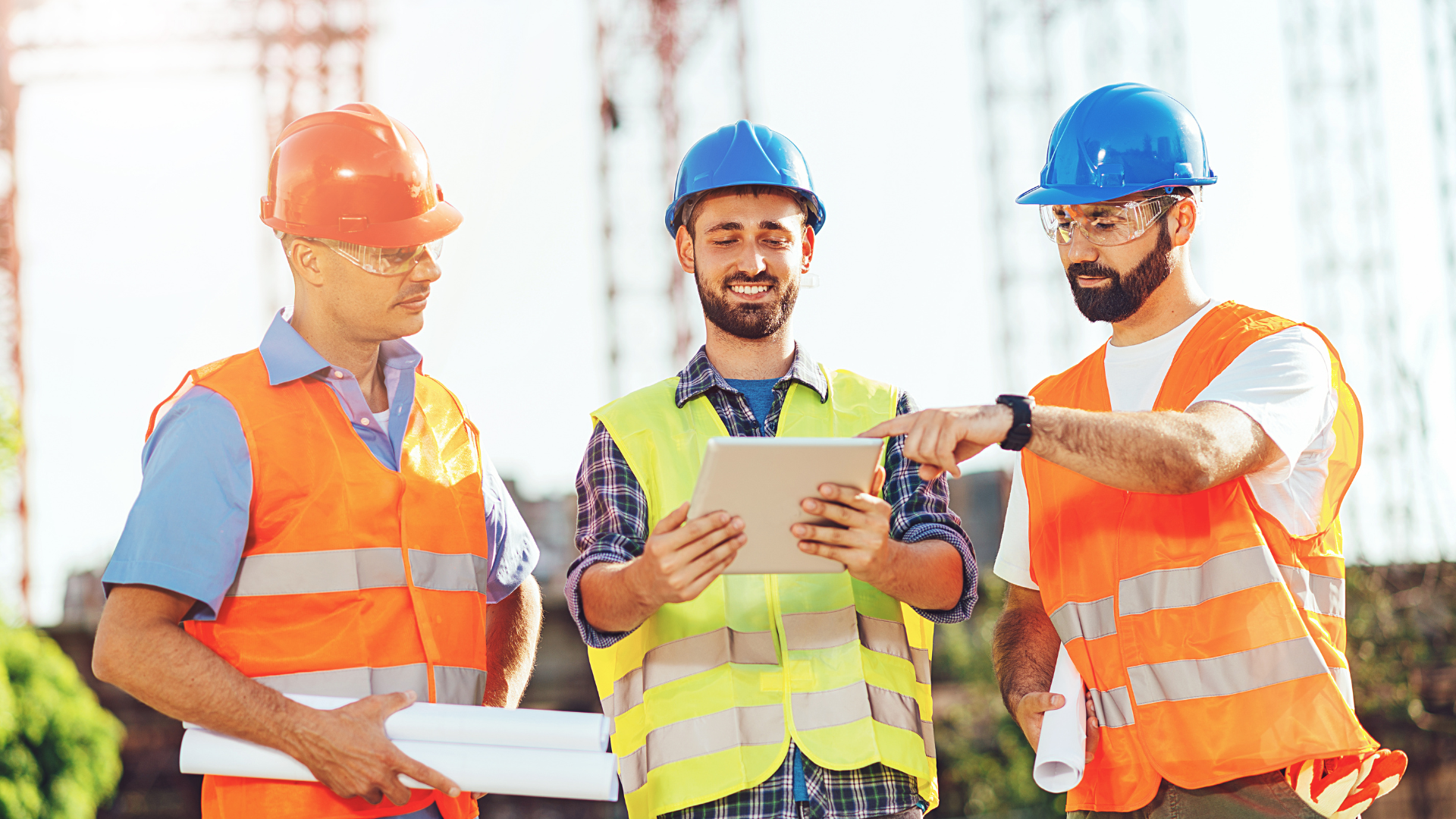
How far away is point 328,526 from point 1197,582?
6.56 ft

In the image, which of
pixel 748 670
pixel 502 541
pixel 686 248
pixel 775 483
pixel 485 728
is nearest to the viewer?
pixel 775 483

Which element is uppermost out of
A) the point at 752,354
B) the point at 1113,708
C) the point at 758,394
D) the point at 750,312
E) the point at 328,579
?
the point at 750,312

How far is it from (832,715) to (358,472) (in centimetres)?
124

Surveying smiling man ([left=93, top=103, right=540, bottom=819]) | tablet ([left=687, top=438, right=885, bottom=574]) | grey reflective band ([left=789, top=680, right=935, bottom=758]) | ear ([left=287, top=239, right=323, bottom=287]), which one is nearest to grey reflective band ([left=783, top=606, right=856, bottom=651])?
grey reflective band ([left=789, top=680, right=935, bottom=758])

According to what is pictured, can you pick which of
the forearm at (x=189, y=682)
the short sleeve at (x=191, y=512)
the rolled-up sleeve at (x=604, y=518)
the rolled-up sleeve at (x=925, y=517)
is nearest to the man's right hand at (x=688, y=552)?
the rolled-up sleeve at (x=604, y=518)

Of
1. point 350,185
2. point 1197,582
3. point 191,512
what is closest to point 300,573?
point 191,512

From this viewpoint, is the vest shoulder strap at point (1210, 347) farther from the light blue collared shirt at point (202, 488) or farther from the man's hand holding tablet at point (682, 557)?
the light blue collared shirt at point (202, 488)

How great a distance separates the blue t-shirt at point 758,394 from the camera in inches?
134

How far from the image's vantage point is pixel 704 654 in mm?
3105

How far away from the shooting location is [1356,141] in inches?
1120

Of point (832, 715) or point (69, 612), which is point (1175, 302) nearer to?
point (832, 715)

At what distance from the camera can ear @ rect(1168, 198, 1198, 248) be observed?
3348 millimetres

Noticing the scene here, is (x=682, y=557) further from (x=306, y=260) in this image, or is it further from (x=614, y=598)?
(x=306, y=260)

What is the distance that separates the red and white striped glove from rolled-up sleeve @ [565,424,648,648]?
1540mm
